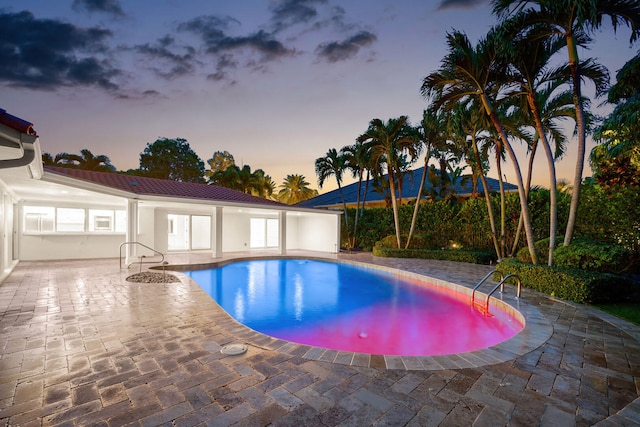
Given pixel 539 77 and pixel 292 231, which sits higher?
pixel 539 77

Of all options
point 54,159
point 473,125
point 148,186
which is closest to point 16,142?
point 473,125

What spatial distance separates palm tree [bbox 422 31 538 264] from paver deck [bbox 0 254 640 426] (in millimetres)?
5088

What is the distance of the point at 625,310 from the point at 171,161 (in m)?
41.4

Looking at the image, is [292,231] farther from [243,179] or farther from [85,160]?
[85,160]

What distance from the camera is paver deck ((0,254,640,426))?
7.50 feet

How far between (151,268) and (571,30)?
13500 millimetres

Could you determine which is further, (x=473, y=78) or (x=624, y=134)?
(x=473, y=78)

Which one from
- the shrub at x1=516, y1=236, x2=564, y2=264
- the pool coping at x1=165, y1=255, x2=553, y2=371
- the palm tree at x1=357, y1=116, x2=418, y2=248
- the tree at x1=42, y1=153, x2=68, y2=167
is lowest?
the pool coping at x1=165, y1=255, x2=553, y2=371

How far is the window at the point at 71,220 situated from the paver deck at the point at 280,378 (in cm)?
933

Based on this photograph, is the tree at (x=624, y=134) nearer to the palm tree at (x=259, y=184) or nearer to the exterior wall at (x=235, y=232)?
the exterior wall at (x=235, y=232)

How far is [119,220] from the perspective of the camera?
13484 millimetres

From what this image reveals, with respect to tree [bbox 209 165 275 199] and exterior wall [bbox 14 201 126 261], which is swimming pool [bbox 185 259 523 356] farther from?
tree [bbox 209 165 275 199]

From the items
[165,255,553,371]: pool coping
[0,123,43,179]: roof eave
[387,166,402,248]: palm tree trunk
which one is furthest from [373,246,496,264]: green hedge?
[0,123,43,179]: roof eave

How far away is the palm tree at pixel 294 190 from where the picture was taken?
36.6m
